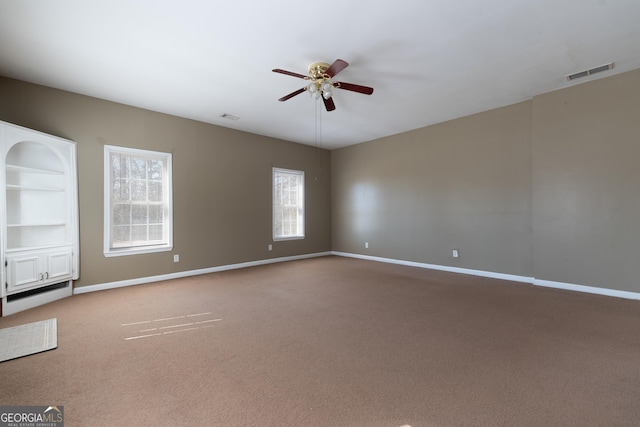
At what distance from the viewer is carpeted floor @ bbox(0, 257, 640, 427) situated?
159cm

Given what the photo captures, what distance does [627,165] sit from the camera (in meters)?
3.61

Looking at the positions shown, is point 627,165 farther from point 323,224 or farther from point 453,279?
point 323,224

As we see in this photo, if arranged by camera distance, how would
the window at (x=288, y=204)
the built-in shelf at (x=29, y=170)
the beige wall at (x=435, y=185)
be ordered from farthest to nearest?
the window at (x=288, y=204), the beige wall at (x=435, y=185), the built-in shelf at (x=29, y=170)

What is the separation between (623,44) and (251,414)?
16.0 feet

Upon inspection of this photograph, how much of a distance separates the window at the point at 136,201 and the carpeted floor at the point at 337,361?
3.42 feet

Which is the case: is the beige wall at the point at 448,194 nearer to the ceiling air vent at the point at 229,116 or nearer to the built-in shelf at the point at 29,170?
the ceiling air vent at the point at 229,116

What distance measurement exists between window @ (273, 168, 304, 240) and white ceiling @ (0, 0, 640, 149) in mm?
2397

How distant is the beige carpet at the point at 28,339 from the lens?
7.50 ft

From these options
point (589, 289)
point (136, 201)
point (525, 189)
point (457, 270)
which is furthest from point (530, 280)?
point (136, 201)

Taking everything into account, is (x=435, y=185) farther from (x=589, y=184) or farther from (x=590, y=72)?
(x=590, y=72)

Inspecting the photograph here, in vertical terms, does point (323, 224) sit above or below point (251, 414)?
above

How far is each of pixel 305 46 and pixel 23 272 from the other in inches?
164

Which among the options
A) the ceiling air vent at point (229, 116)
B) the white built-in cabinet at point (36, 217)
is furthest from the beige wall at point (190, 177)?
the ceiling air vent at point (229, 116)

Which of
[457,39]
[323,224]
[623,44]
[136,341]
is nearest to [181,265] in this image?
[136,341]
